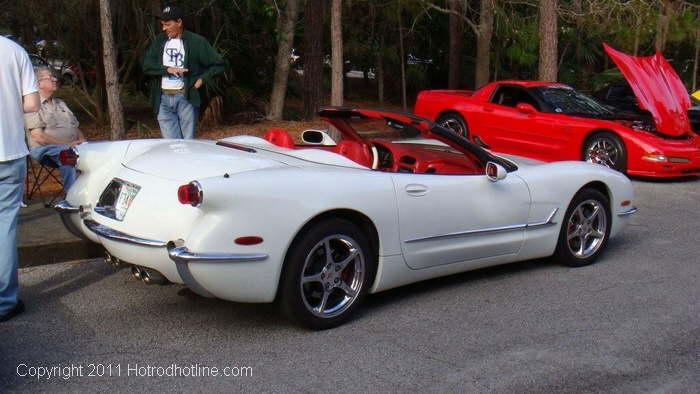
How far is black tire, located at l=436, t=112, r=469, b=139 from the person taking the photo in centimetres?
1227

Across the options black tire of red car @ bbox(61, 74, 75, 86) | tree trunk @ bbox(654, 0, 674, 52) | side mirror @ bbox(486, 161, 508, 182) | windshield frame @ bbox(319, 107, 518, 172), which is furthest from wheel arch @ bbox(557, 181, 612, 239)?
tree trunk @ bbox(654, 0, 674, 52)

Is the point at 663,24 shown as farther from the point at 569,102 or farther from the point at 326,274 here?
the point at 326,274

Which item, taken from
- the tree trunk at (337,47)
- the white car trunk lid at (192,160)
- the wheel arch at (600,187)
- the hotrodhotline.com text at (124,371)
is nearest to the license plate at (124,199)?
the white car trunk lid at (192,160)

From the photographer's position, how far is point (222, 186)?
4.27 m

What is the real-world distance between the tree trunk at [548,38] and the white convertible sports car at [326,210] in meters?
8.51

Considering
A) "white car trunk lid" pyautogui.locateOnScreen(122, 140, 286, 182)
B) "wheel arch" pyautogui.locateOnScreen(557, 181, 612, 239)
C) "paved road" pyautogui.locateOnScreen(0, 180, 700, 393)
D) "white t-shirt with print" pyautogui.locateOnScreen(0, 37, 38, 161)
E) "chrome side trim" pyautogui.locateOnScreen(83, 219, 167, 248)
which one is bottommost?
"paved road" pyautogui.locateOnScreen(0, 180, 700, 393)

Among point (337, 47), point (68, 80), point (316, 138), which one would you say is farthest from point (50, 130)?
point (68, 80)

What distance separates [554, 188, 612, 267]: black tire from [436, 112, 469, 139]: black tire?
5804 millimetres

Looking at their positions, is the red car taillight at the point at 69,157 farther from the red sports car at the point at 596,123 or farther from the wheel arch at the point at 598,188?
the red sports car at the point at 596,123

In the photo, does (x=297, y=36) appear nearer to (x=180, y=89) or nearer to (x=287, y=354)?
(x=180, y=89)

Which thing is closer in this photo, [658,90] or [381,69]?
[658,90]

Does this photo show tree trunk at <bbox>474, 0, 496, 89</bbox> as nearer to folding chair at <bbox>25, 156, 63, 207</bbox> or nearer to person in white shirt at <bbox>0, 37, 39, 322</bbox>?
folding chair at <bbox>25, 156, 63, 207</bbox>

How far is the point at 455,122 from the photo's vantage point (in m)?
12.5

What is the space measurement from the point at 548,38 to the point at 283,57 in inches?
186
